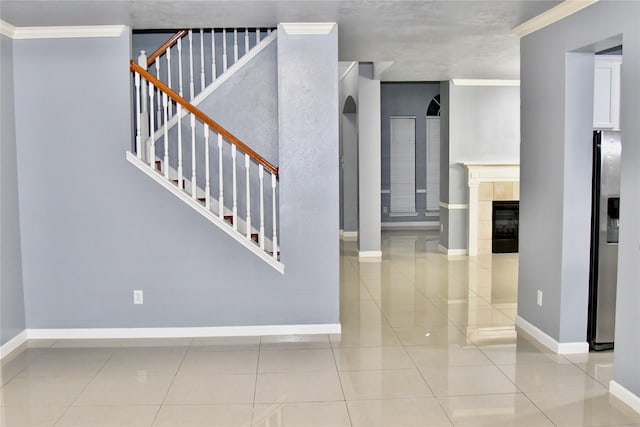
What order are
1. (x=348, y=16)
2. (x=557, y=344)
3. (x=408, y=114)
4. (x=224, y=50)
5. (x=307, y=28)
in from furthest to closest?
(x=408, y=114) < (x=224, y=50) < (x=307, y=28) < (x=348, y=16) < (x=557, y=344)

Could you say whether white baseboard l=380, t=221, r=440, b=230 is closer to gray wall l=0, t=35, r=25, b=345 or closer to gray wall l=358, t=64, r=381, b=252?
gray wall l=358, t=64, r=381, b=252

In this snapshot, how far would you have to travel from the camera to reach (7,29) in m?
4.61

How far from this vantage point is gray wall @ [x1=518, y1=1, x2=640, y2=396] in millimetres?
3482

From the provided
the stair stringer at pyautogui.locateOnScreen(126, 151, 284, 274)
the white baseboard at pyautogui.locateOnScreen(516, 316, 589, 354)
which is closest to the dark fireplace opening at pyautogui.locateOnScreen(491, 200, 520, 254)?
the white baseboard at pyautogui.locateOnScreen(516, 316, 589, 354)

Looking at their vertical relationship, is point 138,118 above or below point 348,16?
below

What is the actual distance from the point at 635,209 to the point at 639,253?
0.26 metres

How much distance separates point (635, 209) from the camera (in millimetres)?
3441

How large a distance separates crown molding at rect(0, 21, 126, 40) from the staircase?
32 centimetres

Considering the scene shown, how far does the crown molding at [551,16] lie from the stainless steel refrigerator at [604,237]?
2.97ft

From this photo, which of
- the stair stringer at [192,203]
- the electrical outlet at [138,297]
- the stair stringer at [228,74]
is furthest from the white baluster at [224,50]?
the electrical outlet at [138,297]

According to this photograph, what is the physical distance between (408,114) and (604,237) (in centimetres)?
821

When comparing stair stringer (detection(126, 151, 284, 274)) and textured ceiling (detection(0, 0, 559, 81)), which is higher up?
textured ceiling (detection(0, 0, 559, 81))

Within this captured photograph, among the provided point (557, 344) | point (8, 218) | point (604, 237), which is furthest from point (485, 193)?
point (8, 218)

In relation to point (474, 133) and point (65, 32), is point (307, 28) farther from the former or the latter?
point (474, 133)
